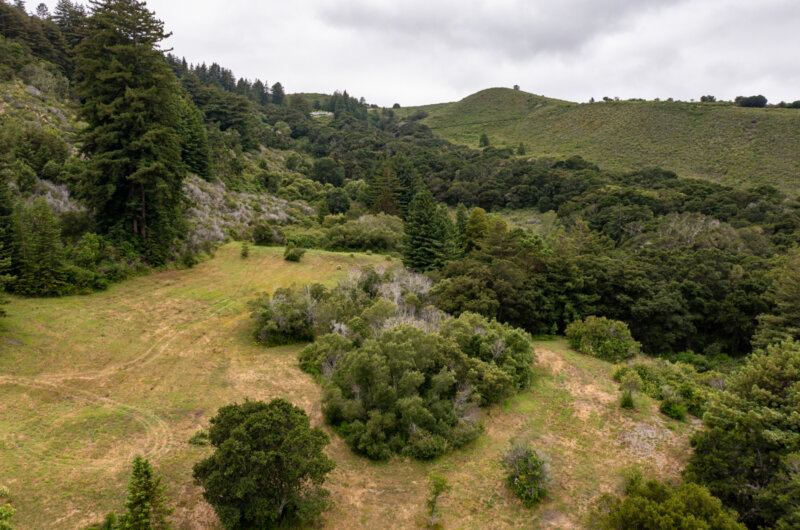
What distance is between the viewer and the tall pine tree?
61.3 ft

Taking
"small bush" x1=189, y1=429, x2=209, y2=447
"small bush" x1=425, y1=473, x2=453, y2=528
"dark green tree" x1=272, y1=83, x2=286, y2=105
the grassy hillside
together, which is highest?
"dark green tree" x1=272, y1=83, x2=286, y2=105

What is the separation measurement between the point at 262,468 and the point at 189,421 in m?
4.28

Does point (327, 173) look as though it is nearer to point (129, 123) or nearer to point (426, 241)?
point (426, 241)

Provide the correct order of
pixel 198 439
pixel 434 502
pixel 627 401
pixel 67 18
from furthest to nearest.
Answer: pixel 67 18, pixel 627 401, pixel 198 439, pixel 434 502

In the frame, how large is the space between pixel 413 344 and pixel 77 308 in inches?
517

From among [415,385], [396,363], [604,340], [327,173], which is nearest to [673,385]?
[604,340]

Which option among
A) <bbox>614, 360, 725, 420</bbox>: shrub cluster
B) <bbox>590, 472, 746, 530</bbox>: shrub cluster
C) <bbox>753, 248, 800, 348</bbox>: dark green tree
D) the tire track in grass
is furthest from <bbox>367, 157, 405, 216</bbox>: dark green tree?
<bbox>590, 472, 746, 530</bbox>: shrub cluster

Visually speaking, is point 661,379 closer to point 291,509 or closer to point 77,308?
point 291,509

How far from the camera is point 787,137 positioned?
56.9m

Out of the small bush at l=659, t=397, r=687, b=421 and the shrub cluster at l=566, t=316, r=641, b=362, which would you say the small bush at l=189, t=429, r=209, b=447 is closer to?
the small bush at l=659, t=397, r=687, b=421

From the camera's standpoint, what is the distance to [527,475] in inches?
387

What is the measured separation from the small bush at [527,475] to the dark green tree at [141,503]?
7.80 metres

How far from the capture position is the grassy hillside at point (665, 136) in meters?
55.4

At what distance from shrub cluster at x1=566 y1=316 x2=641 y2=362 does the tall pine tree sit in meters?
22.4
